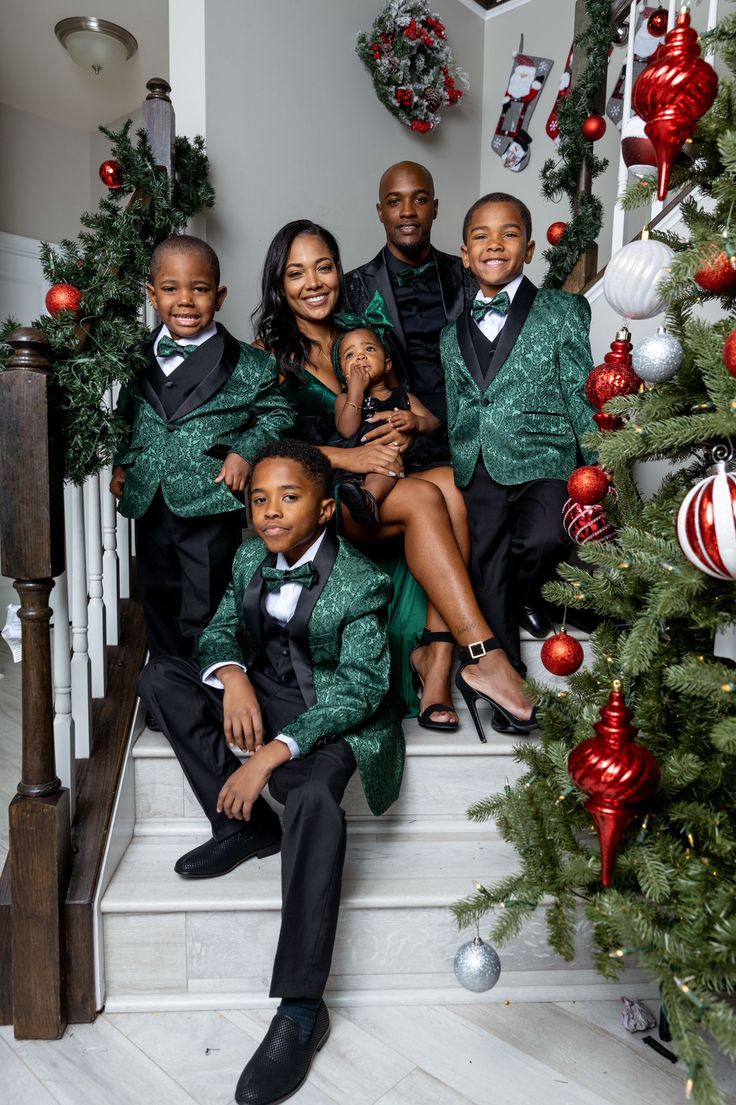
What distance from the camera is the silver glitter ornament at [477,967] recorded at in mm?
1207

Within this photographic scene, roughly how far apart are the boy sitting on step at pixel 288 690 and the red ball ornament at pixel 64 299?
452mm

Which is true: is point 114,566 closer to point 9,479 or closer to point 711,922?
point 9,479

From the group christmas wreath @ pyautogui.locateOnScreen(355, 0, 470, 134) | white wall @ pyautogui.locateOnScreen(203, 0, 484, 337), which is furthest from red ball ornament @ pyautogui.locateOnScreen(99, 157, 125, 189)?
christmas wreath @ pyautogui.locateOnScreen(355, 0, 470, 134)

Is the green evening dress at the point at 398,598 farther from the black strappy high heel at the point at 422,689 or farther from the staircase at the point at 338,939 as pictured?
the staircase at the point at 338,939

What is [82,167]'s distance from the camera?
4.88 meters

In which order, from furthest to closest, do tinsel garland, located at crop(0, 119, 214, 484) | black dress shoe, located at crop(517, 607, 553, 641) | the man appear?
1. the man
2. black dress shoe, located at crop(517, 607, 553, 641)
3. tinsel garland, located at crop(0, 119, 214, 484)

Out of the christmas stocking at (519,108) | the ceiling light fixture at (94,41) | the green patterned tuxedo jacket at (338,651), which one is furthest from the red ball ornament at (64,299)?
the christmas stocking at (519,108)

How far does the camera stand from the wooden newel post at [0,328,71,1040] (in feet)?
4.33

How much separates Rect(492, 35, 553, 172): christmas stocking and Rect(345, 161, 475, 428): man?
1.99m

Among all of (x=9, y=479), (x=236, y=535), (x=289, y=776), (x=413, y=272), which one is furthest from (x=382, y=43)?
(x=289, y=776)

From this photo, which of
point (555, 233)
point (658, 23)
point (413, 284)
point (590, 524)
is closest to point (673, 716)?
point (590, 524)

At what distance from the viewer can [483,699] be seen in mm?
1770

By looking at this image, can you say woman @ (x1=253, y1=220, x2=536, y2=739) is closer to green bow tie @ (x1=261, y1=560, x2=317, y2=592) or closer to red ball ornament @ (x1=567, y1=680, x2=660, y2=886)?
green bow tie @ (x1=261, y1=560, x2=317, y2=592)

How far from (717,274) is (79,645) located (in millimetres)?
1283
